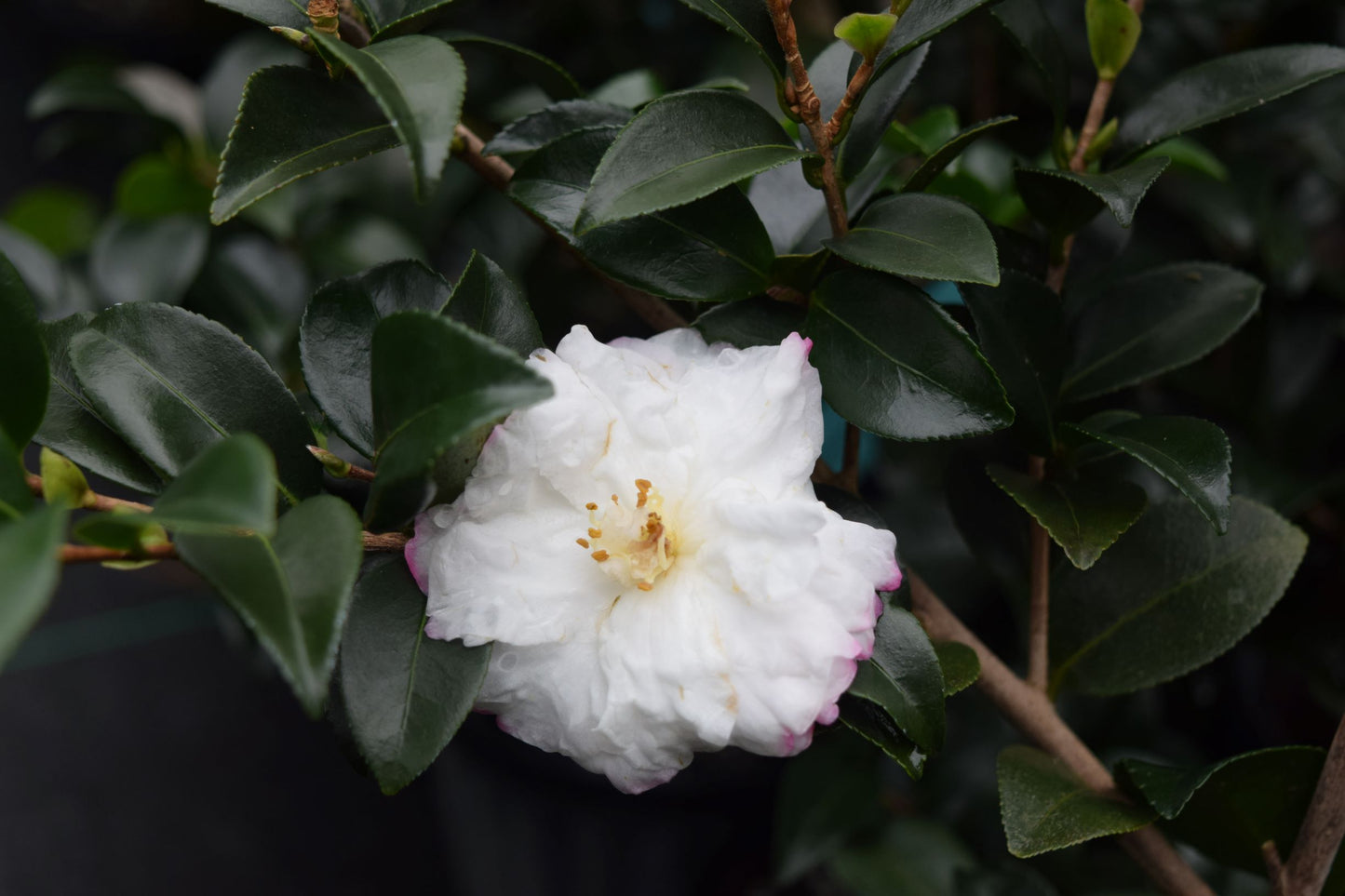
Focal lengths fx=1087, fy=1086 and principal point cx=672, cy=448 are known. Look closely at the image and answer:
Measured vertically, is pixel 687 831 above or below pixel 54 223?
below

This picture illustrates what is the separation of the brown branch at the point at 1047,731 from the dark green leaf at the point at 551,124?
0.32 metres

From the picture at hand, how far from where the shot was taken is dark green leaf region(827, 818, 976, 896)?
98 centimetres

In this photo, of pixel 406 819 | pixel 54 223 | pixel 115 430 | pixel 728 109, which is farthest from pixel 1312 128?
pixel 406 819

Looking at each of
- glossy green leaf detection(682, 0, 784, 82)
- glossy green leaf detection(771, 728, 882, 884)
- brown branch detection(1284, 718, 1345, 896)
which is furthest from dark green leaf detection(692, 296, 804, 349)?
glossy green leaf detection(771, 728, 882, 884)

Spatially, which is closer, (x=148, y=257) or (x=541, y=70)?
(x=541, y=70)

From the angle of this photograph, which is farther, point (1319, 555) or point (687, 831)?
point (687, 831)

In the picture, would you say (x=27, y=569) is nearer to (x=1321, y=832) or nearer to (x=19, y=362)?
(x=19, y=362)

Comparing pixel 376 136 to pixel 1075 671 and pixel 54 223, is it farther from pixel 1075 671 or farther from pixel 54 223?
pixel 54 223

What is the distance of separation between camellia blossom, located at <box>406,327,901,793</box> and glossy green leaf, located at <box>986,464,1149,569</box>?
12 cm

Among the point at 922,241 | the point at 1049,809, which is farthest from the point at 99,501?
the point at 1049,809

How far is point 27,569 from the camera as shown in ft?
1.12

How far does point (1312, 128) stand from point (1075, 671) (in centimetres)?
76

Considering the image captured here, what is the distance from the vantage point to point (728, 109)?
0.52m

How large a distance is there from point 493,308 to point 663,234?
0.32 ft
